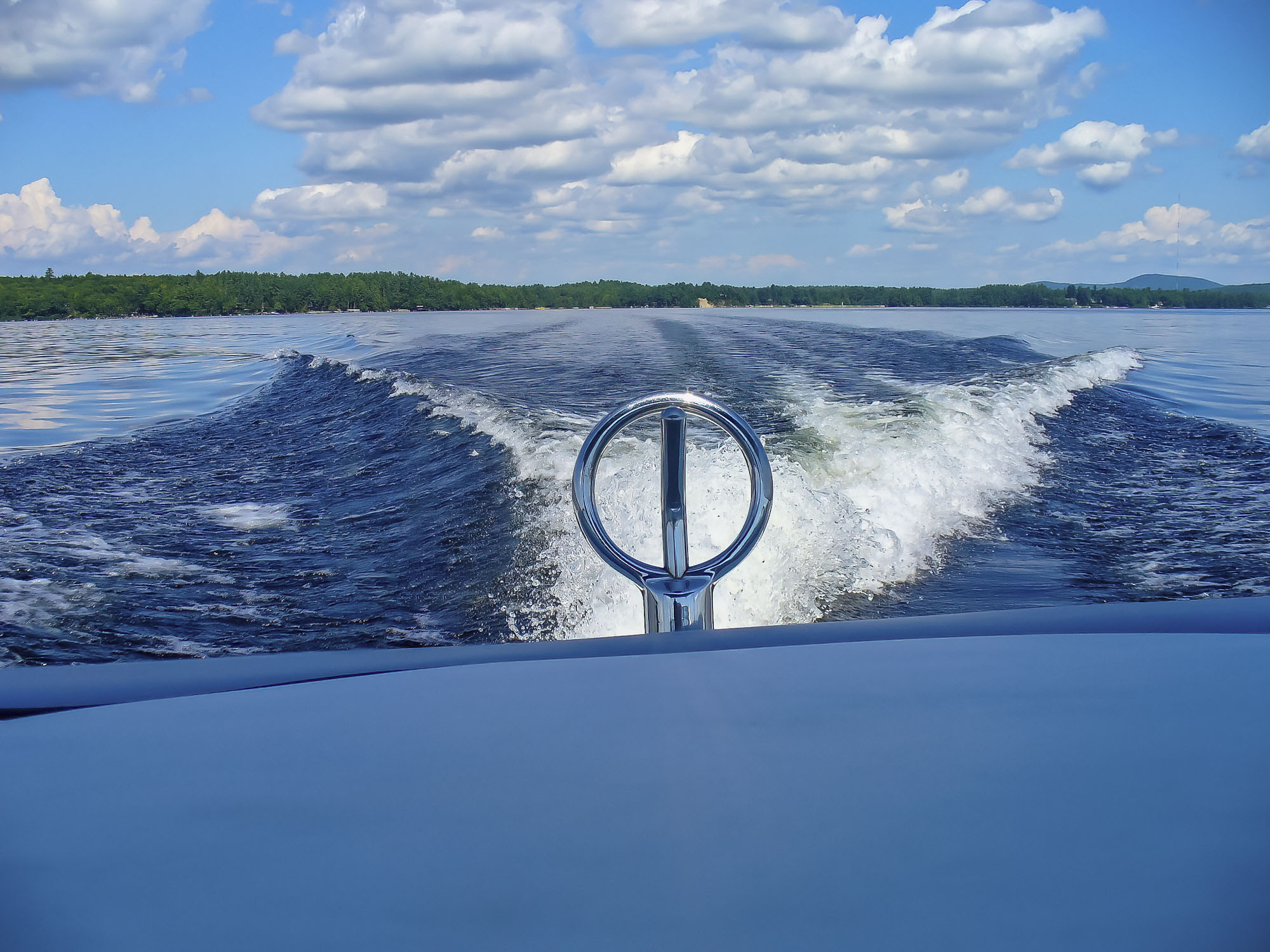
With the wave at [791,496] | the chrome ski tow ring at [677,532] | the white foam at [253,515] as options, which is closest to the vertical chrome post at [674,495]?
the chrome ski tow ring at [677,532]

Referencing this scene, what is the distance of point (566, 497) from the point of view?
385cm

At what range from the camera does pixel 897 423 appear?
532 cm

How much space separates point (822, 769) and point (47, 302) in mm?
15942

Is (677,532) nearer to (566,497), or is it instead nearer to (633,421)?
(633,421)

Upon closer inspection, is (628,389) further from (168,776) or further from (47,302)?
(47,302)

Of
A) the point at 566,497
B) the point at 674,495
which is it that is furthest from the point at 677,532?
the point at 566,497

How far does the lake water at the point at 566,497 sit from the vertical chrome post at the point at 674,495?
6.92 ft

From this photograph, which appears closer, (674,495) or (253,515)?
(674,495)

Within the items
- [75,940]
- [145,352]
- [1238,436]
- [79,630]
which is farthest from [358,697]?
[145,352]

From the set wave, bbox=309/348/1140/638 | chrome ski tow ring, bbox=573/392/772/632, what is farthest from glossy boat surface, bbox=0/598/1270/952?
wave, bbox=309/348/1140/638

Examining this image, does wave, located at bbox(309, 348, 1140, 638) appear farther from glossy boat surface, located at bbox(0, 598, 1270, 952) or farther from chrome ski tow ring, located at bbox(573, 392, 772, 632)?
glossy boat surface, located at bbox(0, 598, 1270, 952)

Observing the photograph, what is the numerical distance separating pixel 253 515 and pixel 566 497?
2126mm

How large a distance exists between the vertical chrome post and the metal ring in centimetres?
1

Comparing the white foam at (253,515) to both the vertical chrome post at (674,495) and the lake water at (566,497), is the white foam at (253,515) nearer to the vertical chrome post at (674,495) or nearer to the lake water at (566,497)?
the lake water at (566,497)
